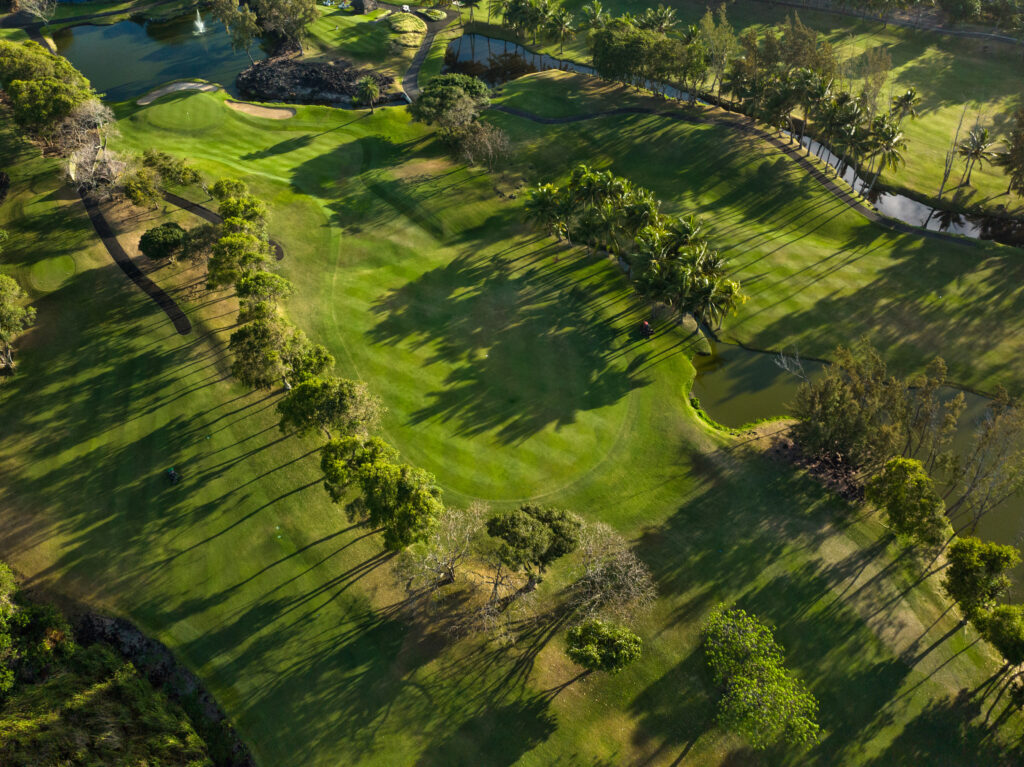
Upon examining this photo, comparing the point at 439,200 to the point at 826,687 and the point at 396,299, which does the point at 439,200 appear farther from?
the point at 826,687

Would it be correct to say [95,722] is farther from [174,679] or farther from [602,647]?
[602,647]

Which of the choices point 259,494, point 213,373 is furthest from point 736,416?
point 213,373

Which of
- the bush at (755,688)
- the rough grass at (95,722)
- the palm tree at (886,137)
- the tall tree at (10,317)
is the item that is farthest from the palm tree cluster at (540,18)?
the rough grass at (95,722)

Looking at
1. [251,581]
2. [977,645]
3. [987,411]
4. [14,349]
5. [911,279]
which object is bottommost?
[251,581]

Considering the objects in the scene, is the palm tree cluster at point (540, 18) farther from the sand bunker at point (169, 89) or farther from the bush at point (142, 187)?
the bush at point (142, 187)

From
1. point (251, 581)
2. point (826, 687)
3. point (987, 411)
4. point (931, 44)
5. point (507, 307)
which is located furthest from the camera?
point (931, 44)

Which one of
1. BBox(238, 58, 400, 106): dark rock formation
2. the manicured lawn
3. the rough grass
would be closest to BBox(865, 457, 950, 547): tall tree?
the rough grass
